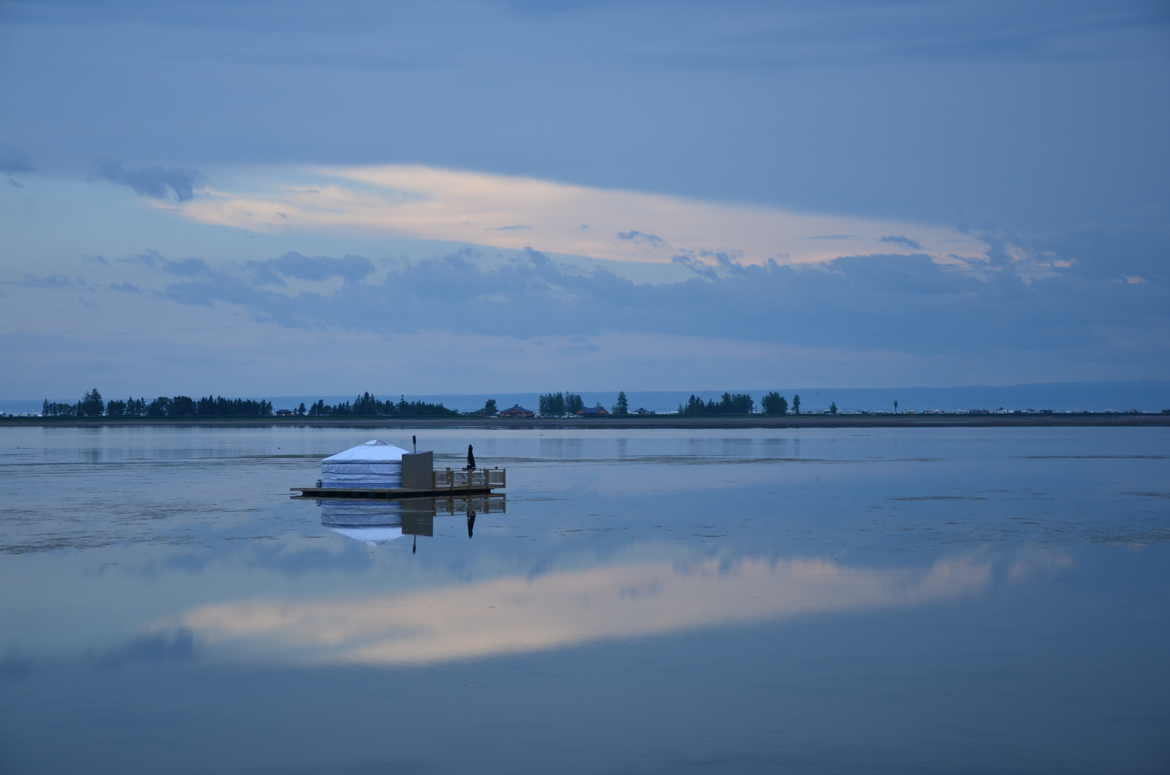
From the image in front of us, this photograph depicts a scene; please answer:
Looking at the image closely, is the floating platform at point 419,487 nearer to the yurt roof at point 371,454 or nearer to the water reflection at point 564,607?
the yurt roof at point 371,454

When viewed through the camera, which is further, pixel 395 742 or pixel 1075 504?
pixel 1075 504

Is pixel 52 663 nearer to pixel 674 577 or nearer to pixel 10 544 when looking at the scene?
pixel 674 577

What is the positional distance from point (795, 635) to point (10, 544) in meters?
19.8

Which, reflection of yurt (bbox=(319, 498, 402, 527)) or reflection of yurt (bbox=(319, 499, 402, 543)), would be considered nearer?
reflection of yurt (bbox=(319, 499, 402, 543))

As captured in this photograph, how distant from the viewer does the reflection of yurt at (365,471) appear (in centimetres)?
4178

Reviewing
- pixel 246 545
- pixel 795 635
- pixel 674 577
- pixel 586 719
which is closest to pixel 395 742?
pixel 586 719

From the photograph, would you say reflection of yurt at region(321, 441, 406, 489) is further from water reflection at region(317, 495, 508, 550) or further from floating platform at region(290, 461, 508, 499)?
water reflection at region(317, 495, 508, 550)

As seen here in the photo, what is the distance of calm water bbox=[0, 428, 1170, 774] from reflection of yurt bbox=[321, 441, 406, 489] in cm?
627

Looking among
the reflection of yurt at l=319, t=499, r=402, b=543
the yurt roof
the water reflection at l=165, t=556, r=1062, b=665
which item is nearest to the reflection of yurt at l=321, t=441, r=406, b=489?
the yurt roof

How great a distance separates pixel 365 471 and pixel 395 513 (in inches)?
237

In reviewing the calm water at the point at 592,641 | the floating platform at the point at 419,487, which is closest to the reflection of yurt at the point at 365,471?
the floating platform at the point at 419,487

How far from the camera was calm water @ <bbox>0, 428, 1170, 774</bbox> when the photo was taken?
12.5 m

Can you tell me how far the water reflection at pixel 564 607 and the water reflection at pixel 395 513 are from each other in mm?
7558

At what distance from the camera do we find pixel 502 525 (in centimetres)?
3256
